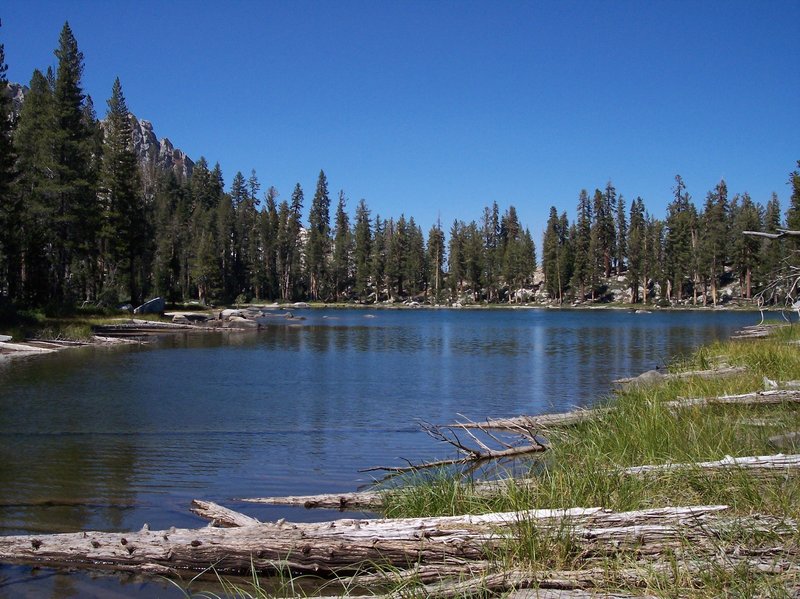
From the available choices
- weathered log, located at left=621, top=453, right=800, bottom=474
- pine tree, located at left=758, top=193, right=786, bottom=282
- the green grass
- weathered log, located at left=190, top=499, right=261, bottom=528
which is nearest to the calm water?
weathered log, located at left=190, top=499, right=261, bottom=528

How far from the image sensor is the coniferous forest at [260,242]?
39562 millimetres

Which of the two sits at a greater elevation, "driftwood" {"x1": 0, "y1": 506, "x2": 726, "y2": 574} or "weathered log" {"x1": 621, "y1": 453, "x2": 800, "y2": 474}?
"weathered log" {"x1": 621, "y1": 453, "x2": 800, "y2": 474}

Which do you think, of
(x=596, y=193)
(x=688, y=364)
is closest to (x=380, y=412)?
(x=688, y=364)

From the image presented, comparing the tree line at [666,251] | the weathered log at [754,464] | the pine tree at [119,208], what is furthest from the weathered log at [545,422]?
the tree line at [666,251]

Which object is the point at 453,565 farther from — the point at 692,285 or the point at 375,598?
the point at 692,285

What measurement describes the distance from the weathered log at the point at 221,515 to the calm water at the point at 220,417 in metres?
0.19

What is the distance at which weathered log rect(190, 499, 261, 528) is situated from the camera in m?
6.62

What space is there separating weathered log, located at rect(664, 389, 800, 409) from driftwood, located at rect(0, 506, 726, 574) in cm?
494

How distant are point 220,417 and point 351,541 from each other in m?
10.6

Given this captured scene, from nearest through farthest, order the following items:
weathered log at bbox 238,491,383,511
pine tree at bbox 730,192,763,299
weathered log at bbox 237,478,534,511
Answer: weathered log at bbox 237,478,534,511 < weathered log at bbox 238,491,383,511 < pine tree at bbox 730,192,763,299

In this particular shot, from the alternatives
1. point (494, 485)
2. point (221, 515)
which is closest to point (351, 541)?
point (494, 485)

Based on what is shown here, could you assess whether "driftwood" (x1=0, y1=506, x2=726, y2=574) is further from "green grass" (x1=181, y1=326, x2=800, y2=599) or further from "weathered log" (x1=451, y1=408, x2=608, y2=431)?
"weathered log" (x1=451, y1=408, x2=608, y2=431)

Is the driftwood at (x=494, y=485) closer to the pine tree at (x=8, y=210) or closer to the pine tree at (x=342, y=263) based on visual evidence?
the pine tree at (x=8, y=210)

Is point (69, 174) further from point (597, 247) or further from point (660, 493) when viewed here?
point (597, 247)
